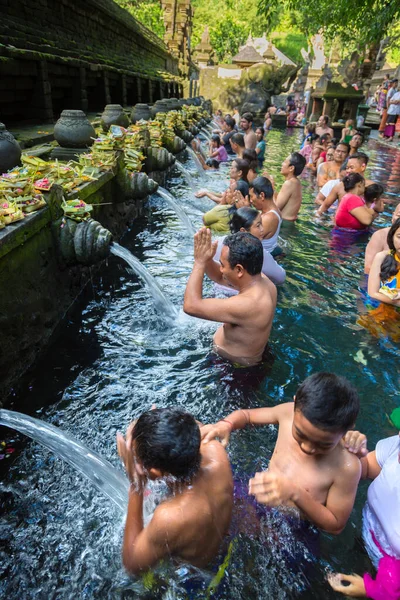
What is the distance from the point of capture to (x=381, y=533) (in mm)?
2162

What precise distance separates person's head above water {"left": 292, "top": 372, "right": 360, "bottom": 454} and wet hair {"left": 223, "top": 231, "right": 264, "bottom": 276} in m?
1.34

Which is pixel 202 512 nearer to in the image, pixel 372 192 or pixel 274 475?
pixel 274 475

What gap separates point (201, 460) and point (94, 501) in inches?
44.9

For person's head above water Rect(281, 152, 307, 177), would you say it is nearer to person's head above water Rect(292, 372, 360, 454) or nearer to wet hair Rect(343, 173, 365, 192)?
wet hair Rect(343, 173, 365, 192)

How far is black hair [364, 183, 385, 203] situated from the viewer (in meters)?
6.79

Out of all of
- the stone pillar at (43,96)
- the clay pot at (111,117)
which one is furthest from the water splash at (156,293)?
the stone pillar at (43,96)

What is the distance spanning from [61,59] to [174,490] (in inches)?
372

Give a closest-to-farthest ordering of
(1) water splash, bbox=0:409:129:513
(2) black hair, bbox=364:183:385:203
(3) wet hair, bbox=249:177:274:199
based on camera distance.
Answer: (1) water splash, bbox=0:409:129:513 < (3) wet hair, bbox=249:177:274:199 < (2) black hair, bbox=364:183:385:203

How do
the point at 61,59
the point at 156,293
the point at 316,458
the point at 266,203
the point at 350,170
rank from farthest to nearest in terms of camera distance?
the point at 61,59
the point at 350,170
the point at 266,203
the point at 156,293
the point at 316,458

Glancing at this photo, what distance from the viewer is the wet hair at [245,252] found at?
303cm

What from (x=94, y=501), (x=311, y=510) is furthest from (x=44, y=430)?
(x=311, y=510)

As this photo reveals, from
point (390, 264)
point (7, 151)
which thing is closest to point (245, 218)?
point (390, 264)

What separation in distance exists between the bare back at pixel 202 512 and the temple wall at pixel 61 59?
7020 millimetres

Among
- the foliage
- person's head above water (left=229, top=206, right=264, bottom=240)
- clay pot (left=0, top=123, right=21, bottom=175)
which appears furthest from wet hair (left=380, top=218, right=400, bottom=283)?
the foliage
